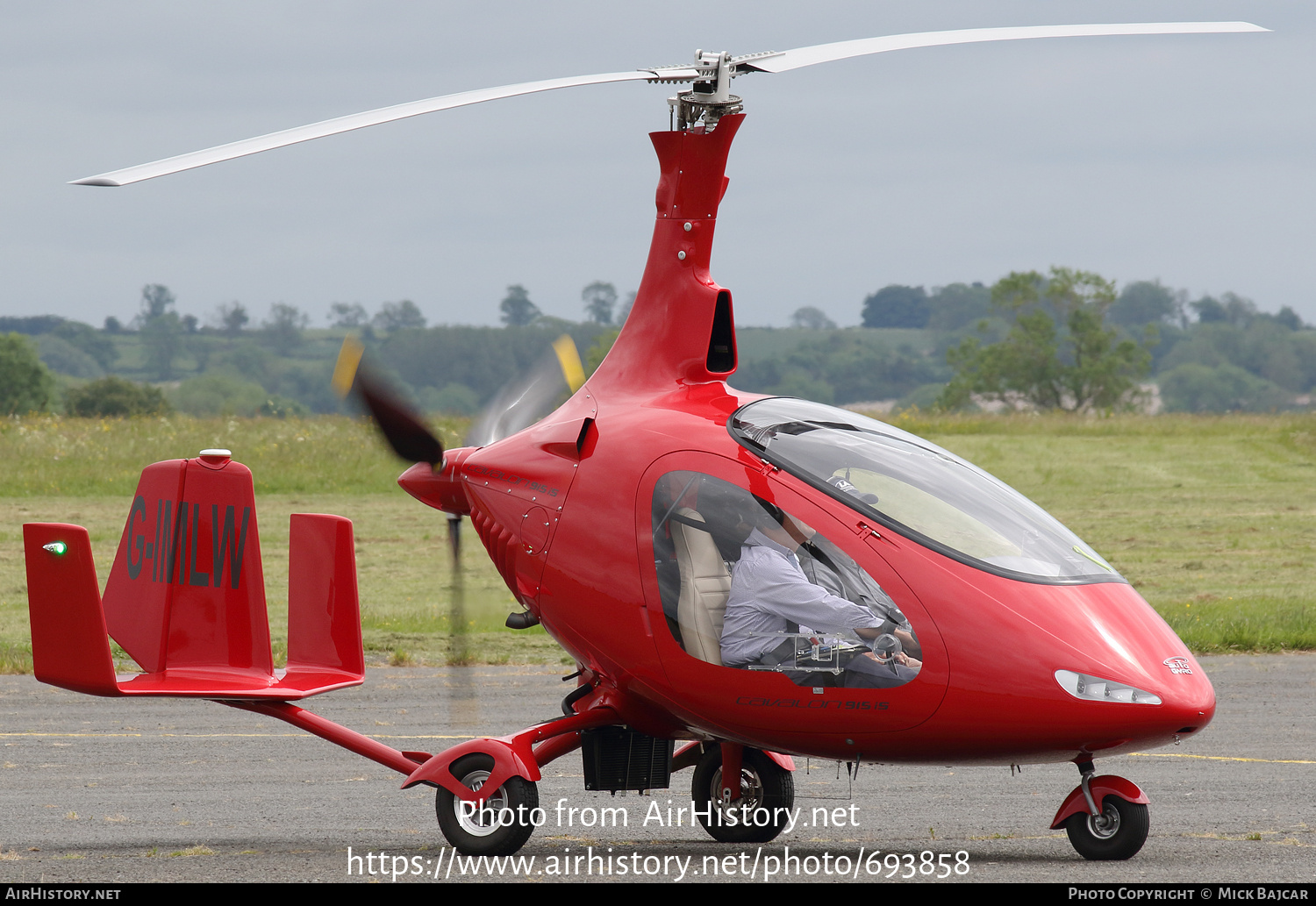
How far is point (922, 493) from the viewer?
→ 696cm

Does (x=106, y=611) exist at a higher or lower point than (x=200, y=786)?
higher

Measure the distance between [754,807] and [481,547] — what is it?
15998 mm

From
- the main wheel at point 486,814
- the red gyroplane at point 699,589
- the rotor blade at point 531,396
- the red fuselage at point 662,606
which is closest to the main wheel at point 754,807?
the red gyroplane at point 699,589

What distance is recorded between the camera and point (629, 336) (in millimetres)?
8188

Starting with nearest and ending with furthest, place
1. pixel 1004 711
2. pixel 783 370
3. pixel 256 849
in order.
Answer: pixel 1004 711 < pixel 256 849 < pixel 783 370

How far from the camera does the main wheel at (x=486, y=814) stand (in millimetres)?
7461

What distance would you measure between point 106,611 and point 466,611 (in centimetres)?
216

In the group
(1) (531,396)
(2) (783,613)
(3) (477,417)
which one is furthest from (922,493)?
(3) (477,417)

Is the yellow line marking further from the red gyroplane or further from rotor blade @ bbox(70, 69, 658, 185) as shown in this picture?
rotor blade @ bbox(70, 69, 658, 185)

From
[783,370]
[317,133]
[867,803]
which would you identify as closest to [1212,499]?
[867,803]

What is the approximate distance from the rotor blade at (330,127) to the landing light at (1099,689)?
3.77m

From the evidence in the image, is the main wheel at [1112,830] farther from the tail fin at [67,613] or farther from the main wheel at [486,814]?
the tail fin at [67,613]

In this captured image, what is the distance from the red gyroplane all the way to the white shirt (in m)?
0.01
